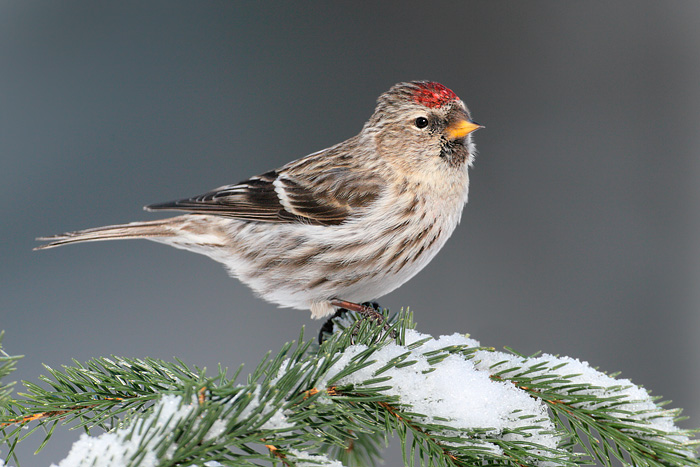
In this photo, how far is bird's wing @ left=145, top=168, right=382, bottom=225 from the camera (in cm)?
185

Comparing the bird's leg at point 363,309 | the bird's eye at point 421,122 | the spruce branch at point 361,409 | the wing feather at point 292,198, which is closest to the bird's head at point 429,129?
the bird's eye at point 421,122

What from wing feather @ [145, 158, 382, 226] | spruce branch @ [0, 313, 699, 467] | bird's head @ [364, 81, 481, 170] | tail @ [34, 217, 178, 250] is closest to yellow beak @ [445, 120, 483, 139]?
bird's head @ [364, 81, 481, 170]

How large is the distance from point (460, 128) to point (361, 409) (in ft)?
3.51

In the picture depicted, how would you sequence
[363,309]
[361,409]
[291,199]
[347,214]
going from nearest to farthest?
[361,409] → [363,309] → [347,214] → [291,199]

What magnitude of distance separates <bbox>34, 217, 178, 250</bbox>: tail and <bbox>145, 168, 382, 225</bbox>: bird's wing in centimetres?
14

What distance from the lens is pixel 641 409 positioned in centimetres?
111

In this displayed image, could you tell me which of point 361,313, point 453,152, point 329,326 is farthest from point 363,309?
point 453,152

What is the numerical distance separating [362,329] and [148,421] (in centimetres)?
54

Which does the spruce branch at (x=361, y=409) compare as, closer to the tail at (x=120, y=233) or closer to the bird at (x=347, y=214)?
the bird at (x=347, y=214)

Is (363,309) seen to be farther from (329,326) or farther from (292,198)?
(292,198)

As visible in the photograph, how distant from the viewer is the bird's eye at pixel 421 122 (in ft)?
6.22

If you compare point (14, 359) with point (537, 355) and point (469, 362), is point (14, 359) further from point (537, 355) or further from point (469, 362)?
point (537, 355)

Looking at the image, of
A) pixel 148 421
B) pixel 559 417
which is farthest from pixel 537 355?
pixel 148 421

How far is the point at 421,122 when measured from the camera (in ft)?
6.24
